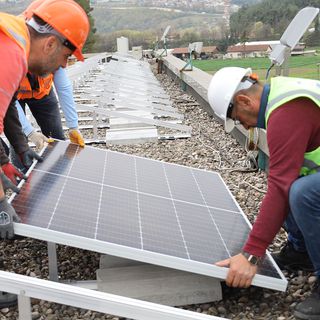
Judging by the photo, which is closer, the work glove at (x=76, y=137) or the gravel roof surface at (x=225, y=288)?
the gravel roof surface at (x=225, y=288)

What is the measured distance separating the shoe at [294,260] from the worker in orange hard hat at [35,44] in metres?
1.91

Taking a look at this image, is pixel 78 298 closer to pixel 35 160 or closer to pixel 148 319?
pixel 148 319

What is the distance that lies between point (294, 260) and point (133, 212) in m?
Answer: 1.21

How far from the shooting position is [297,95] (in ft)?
8.36

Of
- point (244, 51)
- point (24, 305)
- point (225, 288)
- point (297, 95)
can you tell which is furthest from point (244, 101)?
point (244, 51)

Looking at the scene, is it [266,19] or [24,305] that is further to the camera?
[266,19]

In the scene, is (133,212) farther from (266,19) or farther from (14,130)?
(266,19)

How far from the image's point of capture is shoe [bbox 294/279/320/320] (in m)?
2.82

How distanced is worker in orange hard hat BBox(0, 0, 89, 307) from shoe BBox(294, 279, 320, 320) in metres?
1.72

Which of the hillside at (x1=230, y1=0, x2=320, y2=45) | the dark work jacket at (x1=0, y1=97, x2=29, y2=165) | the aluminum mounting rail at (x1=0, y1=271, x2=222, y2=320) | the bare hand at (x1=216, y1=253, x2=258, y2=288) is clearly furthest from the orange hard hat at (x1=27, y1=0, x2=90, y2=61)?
the hillside at (x1=230, y1=0, x2=320, y2=45)

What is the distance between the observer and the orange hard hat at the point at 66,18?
2.75 m

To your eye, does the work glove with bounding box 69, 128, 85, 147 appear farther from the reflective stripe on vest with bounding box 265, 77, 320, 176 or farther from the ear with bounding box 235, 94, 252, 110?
the reflective stripe on vest with bounding box 265, 77, 320, 176

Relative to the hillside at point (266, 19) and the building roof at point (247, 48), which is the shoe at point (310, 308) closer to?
the hillside at point (266, 19)

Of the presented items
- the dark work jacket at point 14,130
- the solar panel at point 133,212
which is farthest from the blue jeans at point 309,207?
the dark work jacket at point 14,130
